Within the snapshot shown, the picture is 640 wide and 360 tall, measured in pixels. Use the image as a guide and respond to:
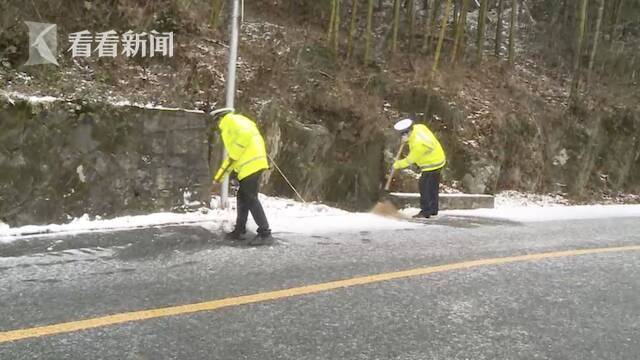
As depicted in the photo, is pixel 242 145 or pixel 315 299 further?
pixel 242 145

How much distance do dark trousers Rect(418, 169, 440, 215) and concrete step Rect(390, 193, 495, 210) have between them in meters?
0.56

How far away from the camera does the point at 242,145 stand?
5180mm

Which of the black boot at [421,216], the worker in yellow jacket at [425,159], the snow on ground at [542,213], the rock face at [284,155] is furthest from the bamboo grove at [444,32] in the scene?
the black boot at [421,216]

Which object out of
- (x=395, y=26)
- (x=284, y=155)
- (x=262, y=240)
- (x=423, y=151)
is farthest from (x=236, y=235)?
(x=395, y=26)

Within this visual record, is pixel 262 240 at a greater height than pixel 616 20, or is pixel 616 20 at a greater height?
pixel 616 20

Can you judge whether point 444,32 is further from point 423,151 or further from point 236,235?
point 236,235

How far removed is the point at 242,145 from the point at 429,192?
11.6ft

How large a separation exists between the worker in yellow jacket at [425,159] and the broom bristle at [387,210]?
347 mm

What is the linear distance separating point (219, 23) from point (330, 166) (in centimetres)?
482

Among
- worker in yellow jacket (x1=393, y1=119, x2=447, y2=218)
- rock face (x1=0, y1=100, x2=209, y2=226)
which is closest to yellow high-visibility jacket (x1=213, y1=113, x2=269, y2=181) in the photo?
rock face (x1=0, y1=100, x2=209, y2=226)

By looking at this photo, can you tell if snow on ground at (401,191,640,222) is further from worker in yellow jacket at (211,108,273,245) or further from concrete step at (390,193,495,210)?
worker in yellow jacket at (211,108,273,245)

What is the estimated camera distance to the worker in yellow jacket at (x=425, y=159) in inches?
294

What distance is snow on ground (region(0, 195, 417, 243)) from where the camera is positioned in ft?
17.4

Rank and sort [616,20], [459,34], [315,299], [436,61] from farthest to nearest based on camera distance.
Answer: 1. [616,20]
2. [459,34]
3. [436,61]
4. [315,299]
